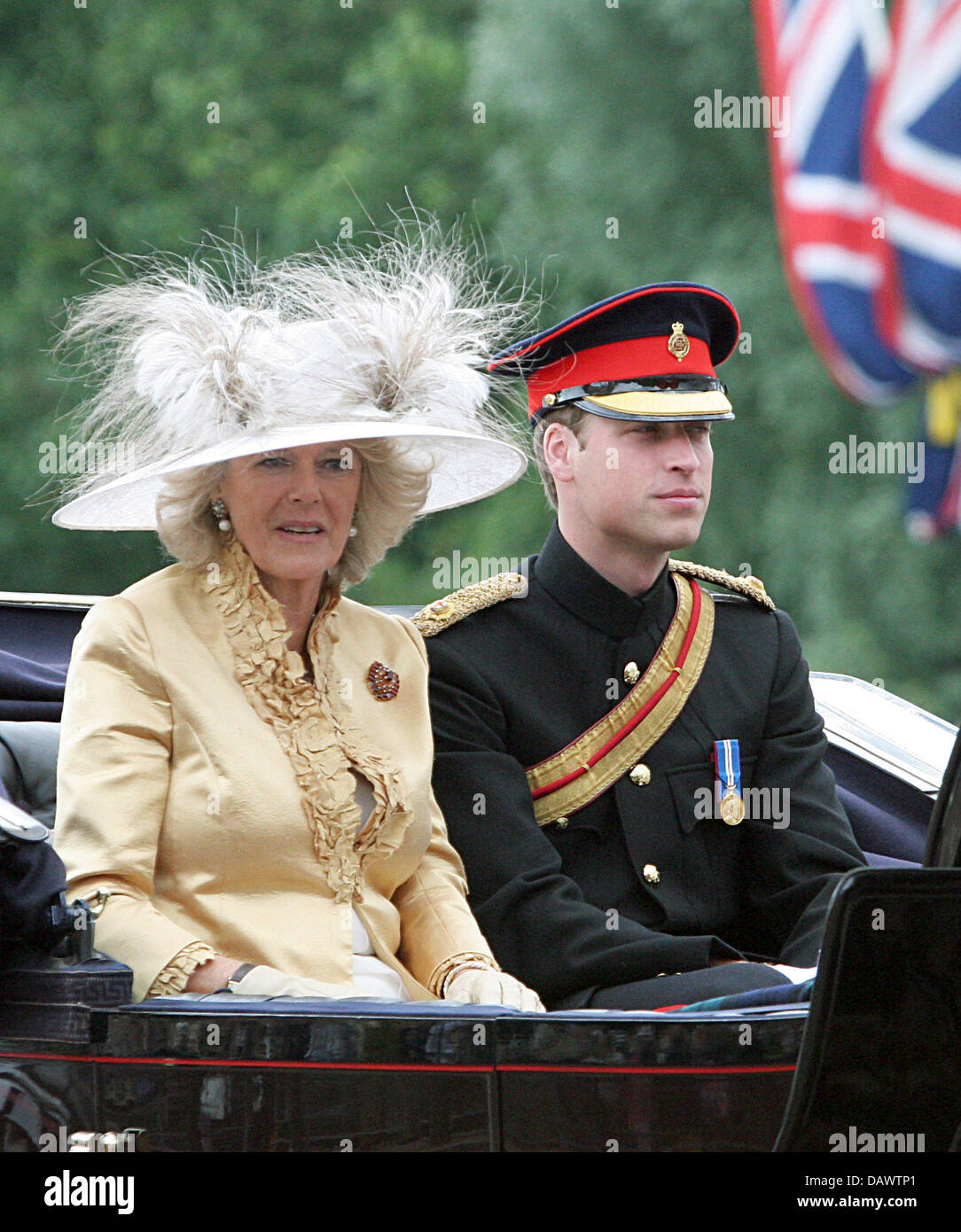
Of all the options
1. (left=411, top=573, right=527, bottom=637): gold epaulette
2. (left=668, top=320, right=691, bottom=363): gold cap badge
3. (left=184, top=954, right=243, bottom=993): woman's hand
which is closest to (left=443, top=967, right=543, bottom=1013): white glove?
(left=184, top=954, right=243, bottom=993): woman's hand

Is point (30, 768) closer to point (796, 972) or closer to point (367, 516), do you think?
point (367, 516)

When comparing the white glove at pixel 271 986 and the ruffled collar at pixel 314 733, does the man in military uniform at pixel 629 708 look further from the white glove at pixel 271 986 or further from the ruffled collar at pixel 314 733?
the white glove at pixel 271 986

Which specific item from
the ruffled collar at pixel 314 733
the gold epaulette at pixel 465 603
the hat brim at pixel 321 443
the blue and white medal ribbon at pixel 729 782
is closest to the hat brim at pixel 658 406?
the hat brim at pixel 321 443

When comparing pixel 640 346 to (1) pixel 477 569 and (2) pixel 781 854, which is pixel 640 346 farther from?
(1) pixel 477 569

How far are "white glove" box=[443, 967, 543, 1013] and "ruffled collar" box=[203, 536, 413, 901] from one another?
0.59ft

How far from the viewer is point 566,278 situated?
28.5 feet

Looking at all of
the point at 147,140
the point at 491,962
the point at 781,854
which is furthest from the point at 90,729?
the point at 147,140

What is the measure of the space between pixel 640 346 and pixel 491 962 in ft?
3.23

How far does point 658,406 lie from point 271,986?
42.4 inches

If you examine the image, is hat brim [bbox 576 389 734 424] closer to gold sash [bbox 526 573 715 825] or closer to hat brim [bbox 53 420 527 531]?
hat brim [bbox 53 420 527 531]

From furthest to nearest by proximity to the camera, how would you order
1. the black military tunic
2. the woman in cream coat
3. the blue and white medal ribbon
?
the blue and white medal ribbon, the black military tunic, the woman in cream coat

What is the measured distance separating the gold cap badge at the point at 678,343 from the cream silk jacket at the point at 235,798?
0.70m

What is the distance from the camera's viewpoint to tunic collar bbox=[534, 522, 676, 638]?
9.58 ft

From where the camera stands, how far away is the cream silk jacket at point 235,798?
231cm
